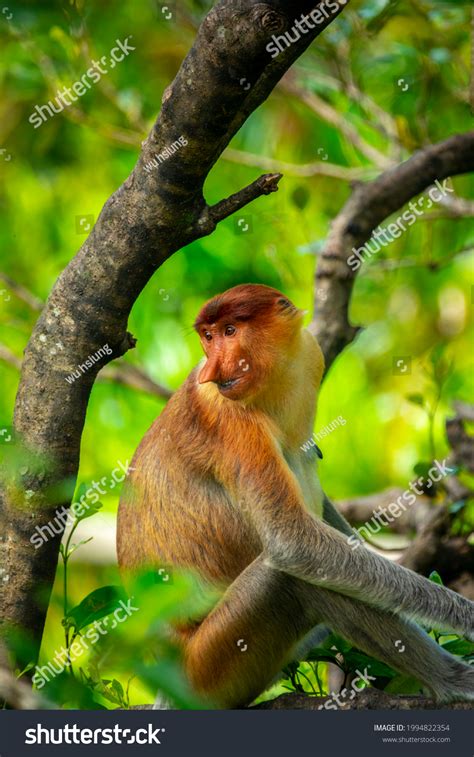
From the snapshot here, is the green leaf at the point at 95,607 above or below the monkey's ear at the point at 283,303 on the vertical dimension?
below

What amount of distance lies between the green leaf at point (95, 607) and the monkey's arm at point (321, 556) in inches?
26.3

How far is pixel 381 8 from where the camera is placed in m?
4.27

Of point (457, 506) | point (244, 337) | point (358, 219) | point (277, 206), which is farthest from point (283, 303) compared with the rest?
point (277, 206)

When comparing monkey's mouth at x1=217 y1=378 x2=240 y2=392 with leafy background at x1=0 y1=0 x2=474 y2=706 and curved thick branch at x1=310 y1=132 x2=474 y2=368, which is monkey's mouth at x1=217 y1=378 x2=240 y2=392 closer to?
curved thick branch at x1=310 y1=132 x2=474 y2=368

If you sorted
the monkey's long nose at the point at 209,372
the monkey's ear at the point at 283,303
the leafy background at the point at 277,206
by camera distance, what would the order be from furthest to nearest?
the leafy background at the point at 277,206 → the monkey's ear at the point at 283,303 → the monkey's long nose at the point at 209,372

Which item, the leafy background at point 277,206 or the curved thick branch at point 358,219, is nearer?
the curved thick branch at point 358,219

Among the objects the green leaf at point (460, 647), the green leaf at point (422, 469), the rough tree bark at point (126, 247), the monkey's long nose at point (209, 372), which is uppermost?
the rough tree bark at point (126, 247)

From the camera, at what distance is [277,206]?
550 centimetres

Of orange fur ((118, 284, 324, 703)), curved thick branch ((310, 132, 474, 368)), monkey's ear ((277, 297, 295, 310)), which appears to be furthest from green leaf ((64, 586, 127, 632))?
curved thick branch ((310, 132, 474, 368))

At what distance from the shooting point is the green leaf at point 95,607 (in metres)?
2.17

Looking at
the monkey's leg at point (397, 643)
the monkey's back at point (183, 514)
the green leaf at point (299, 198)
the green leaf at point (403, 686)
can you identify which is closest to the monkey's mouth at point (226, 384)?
the monkey's back at point (183, 514)

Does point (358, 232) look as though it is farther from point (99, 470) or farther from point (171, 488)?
point (99, 470)

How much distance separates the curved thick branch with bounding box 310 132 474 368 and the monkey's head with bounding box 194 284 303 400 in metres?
0.68

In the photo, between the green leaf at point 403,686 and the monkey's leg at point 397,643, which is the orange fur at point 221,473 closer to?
the monkey's leg at point 397,643
